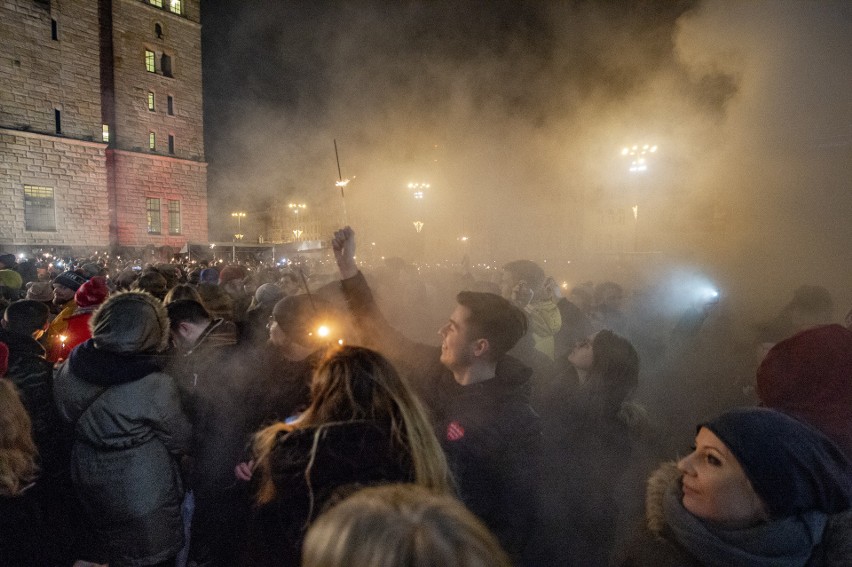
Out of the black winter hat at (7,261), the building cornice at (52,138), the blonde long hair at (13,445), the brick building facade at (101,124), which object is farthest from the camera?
the brick building facade at (101,124)

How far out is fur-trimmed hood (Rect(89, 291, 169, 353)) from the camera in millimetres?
2049

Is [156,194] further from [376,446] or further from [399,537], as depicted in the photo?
[399,537]

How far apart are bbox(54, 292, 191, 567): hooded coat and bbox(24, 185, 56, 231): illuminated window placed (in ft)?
70.6

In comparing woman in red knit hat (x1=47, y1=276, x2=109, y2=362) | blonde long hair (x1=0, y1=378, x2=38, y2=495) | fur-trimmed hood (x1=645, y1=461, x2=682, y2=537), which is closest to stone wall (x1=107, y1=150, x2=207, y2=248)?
woman in red knit hat (x1=47, y1=276, x2=109, y2=362)

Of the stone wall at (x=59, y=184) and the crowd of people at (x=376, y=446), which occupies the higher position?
the stone wall at (x=59, y=184)

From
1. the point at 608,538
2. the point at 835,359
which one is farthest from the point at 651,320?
the point at 835,359

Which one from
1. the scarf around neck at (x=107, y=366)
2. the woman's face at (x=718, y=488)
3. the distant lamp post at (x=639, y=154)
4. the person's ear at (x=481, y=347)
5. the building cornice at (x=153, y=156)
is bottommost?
the woman's face at (x=718, y=488)

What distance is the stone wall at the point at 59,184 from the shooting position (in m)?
17.4

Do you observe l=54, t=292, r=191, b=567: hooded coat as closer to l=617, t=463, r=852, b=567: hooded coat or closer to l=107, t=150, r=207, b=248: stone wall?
l=617, t=463, r=852, b=567: hooded coat

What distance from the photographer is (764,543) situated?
1.06 meters

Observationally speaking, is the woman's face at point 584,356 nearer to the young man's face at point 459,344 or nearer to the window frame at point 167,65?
the young man's face at point 459,344

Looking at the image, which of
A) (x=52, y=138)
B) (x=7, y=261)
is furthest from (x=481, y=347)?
(x=52, y=138)

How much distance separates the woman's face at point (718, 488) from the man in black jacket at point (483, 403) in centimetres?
61

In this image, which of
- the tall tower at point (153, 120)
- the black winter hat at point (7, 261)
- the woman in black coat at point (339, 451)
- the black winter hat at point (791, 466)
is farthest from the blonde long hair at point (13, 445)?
the tall tower at point (153, 120)
